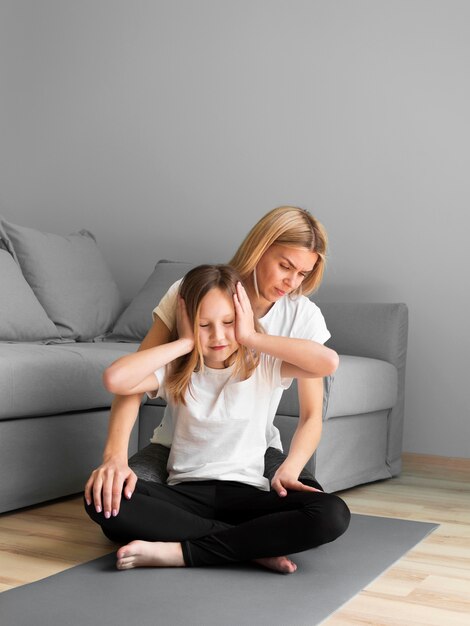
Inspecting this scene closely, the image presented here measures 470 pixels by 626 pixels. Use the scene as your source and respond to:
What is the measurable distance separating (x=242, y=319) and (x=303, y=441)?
347 mm

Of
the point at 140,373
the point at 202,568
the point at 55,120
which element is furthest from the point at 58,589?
the point at 55,120

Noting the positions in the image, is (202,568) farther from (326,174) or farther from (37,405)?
(326,174)

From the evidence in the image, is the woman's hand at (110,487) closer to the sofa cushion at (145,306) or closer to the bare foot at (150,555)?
the bare foot at (150,555)

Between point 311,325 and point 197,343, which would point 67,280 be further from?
point 197,343

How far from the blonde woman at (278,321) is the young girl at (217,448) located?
44 millimetres

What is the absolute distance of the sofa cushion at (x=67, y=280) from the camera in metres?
3.50

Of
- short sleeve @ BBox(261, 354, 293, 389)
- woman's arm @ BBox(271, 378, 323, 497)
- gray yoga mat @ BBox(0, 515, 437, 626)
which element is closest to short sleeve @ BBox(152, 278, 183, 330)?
short sleeve @ BBox(261, 354, 293, 389)

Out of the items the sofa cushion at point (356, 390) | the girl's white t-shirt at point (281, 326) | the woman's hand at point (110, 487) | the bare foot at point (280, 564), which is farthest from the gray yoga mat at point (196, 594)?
the sofa cushion at point (356, 390)

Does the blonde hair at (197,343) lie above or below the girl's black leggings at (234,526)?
above

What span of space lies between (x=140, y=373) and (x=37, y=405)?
22.6 inches

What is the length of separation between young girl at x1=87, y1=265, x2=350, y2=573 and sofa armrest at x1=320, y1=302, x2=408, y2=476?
A: 116 centimetres

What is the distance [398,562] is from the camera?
215cm

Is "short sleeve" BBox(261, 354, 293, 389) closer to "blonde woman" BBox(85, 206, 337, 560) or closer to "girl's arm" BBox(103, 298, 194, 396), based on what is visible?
"blonde woman" BBox(85, 206, 337, 560)

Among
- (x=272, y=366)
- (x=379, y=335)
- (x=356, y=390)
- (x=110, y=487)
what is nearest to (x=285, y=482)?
(x=272, y=366)
